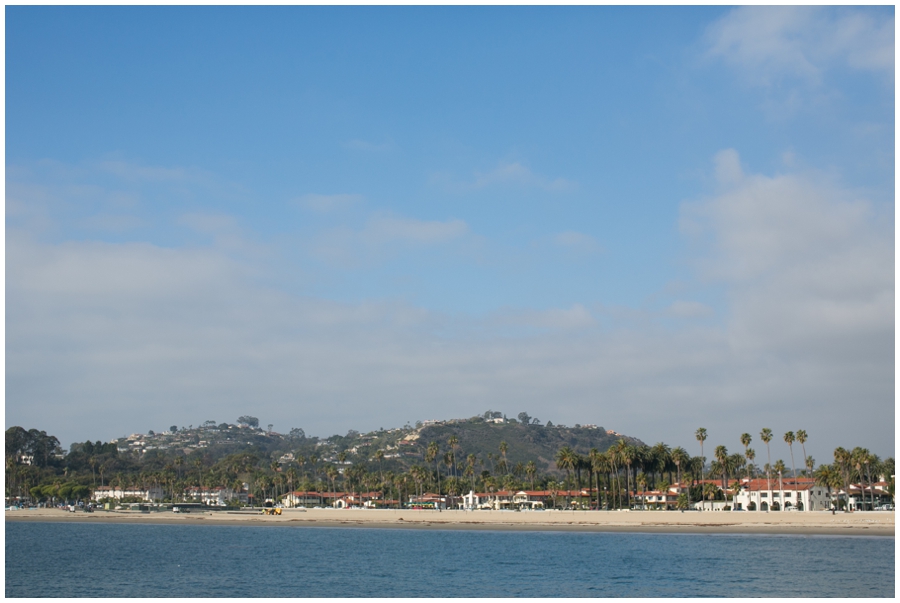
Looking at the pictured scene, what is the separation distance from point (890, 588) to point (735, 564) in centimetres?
1237

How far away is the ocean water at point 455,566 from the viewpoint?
45156 millimetres

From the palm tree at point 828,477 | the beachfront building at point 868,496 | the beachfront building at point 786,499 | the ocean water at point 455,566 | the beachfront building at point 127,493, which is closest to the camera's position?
the ocean water at point 455,566

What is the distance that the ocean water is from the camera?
4516 centimetres

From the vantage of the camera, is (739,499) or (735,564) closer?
(735,564)

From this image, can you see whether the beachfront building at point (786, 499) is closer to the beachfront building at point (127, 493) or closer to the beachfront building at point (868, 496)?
the beachfront building at point (868, 496)

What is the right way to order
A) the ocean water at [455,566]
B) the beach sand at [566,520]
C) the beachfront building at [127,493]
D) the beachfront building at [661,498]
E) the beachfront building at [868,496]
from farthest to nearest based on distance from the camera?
the beachfront building at [127,493] → the beachfront building at [661,498] → the beachfront building at [868,496] → the beach sand at [566,520] → the ocean water at [455,566]

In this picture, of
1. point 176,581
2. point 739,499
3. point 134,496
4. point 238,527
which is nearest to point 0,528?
point 176,581

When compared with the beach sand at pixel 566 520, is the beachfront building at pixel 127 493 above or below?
below

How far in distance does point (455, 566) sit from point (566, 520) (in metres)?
45.3

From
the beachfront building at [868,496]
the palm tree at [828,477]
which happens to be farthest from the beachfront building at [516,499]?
the beachfront building at [868,496]

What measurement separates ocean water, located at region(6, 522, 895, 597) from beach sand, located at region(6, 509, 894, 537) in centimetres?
708

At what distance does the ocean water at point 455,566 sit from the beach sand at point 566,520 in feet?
23.2

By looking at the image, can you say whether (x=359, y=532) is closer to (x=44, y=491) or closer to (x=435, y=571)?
(x=435, y=571)

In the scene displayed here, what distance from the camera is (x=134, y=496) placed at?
179625mm
